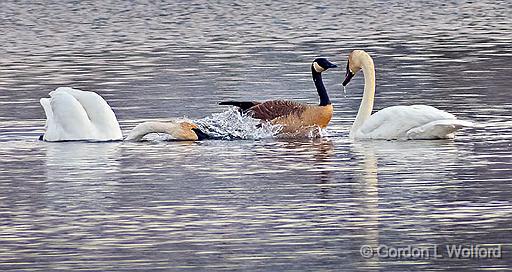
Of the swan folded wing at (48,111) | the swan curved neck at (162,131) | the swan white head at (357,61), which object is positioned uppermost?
the swan white head at (357,61)

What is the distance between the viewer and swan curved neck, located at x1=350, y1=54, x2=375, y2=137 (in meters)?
15.3

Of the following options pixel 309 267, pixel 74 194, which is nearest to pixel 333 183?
pixel 74 194

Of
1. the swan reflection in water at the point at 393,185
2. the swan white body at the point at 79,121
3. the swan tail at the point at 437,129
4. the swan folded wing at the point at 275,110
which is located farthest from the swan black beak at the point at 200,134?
the swan tail at the point at 437,129

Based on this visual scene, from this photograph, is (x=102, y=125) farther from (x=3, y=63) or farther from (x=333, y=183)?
(x=3, y=63)

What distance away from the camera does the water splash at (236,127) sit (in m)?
15.4

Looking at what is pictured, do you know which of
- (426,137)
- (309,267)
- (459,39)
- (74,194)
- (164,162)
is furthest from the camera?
(459,39)

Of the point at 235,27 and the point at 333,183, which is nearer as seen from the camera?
the point at 333,183

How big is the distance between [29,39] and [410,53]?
9.41 meters

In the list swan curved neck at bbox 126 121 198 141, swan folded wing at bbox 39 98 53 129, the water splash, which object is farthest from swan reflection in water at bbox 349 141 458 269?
swan folded wing at bbox 39 98 53 129

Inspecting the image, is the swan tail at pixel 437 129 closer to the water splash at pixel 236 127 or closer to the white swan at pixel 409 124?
the white swan at pixel 409 124

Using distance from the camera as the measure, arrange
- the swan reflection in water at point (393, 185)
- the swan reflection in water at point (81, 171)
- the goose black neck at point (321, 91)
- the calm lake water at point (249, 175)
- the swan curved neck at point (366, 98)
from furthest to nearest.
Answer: the goose black neck at point (321, 91) → the swan curved neck at point (366, 98) → the swan reflection in water at point (81, 171) → the swan reflection in water at point (393, 185) → the calm lake water at point (249, 175)

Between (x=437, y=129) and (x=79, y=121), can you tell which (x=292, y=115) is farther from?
(x=79, y=121)

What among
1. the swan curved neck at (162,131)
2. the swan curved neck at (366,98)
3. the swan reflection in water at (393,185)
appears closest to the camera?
the swan reflection in water at (393,185)

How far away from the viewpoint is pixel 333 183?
12219 millimetres
